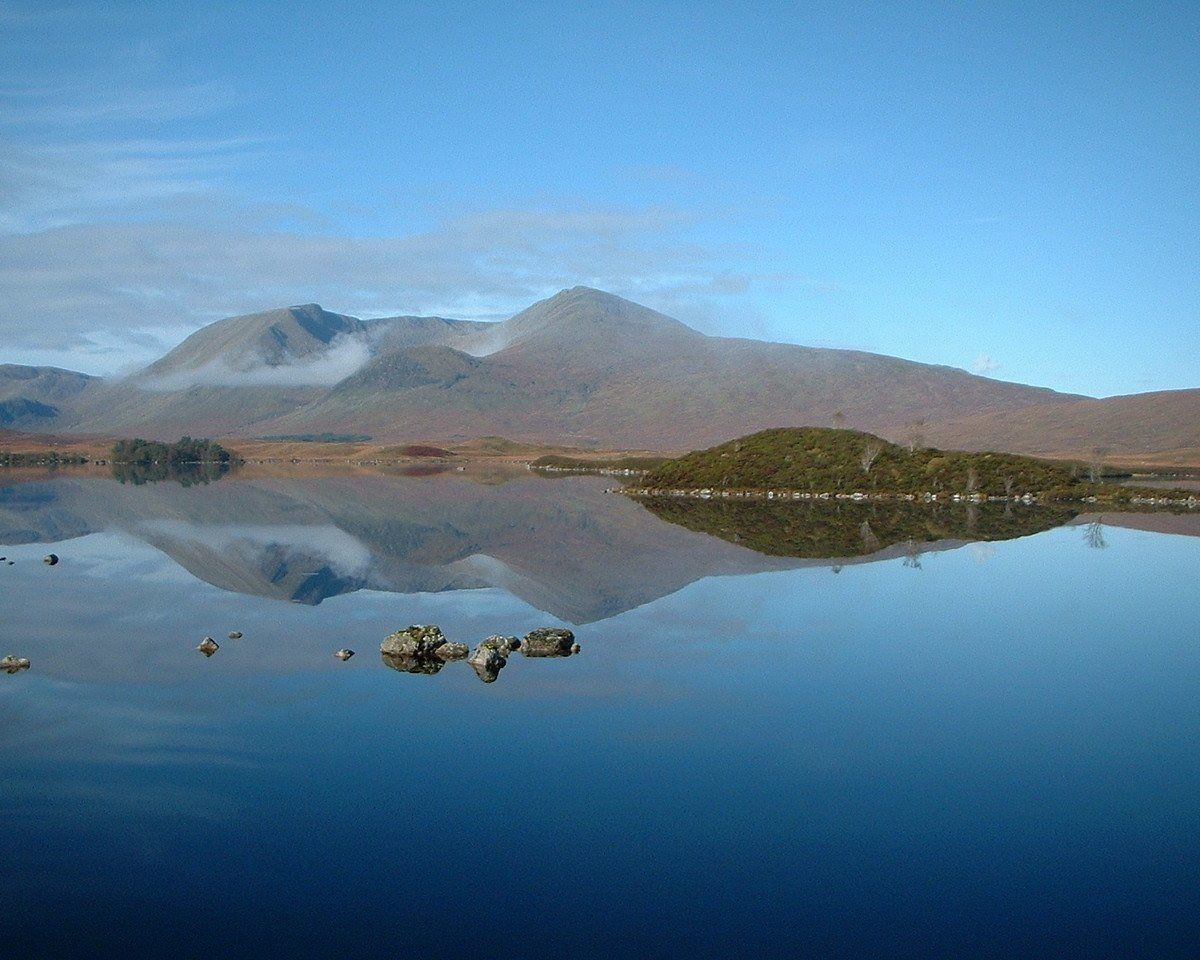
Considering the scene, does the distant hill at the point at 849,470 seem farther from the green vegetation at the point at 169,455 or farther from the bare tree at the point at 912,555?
the green vegetation at the point at 169,455

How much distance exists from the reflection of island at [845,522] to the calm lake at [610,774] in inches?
288

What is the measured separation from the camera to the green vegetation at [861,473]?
161ft

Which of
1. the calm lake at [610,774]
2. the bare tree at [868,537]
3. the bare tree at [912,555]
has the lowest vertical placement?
the calm lake at [610,774]

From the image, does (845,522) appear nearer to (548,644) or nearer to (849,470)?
(849,470)

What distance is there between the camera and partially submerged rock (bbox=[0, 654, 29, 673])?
13.2m

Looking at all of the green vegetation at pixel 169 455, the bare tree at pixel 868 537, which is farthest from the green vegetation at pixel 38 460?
the bare tree at pixel 868 537

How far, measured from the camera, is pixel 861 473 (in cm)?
4994

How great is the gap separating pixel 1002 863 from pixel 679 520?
Answer: 28.8 meters

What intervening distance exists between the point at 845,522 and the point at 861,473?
1553 cm

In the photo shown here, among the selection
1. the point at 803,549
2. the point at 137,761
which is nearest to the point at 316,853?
the point at 137,761

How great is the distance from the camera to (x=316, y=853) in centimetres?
754

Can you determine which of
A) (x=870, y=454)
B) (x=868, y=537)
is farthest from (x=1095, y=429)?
(x=868, y=537)

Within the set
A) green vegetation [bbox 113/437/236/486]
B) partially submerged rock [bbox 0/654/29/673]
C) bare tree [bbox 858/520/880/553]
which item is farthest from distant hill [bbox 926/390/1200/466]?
partially submerged rock [bbox 0/654/29/673]

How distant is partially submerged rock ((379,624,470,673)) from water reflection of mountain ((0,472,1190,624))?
3.62 meters
